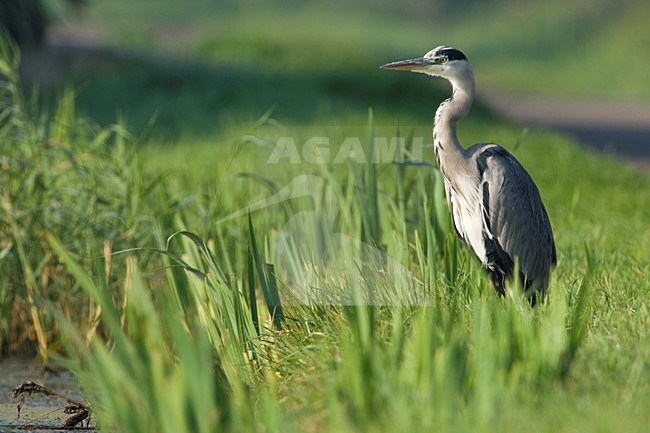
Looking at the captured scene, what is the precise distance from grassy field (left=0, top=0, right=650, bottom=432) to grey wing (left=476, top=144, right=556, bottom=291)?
14 centimetres

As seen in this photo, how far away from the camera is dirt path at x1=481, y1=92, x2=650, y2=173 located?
45.4 feet

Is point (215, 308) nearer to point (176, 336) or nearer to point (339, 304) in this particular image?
point (339, 304)

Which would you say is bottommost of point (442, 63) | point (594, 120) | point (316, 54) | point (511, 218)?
point (594, 120)

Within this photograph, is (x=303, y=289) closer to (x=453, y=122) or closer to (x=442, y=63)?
(x=453, y=122)

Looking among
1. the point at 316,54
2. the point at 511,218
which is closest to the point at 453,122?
the point at 511,218

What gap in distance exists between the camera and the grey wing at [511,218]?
427cm

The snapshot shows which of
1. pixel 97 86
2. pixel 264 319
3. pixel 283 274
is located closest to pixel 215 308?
pixel 264 319

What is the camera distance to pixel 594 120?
16984 mm

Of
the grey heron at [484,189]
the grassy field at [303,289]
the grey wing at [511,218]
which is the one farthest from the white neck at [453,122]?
the grassy field at [303,289]

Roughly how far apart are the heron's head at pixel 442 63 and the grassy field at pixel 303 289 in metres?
0.41

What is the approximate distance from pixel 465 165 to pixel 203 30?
2767 cm

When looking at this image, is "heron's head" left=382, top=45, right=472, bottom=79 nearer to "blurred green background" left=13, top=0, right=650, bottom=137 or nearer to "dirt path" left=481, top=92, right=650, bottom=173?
"blurred green background" left=13, top=0, right=650, bottom=137

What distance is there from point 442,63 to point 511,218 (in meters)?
0.69

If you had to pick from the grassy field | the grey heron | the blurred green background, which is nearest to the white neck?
the grey heron
